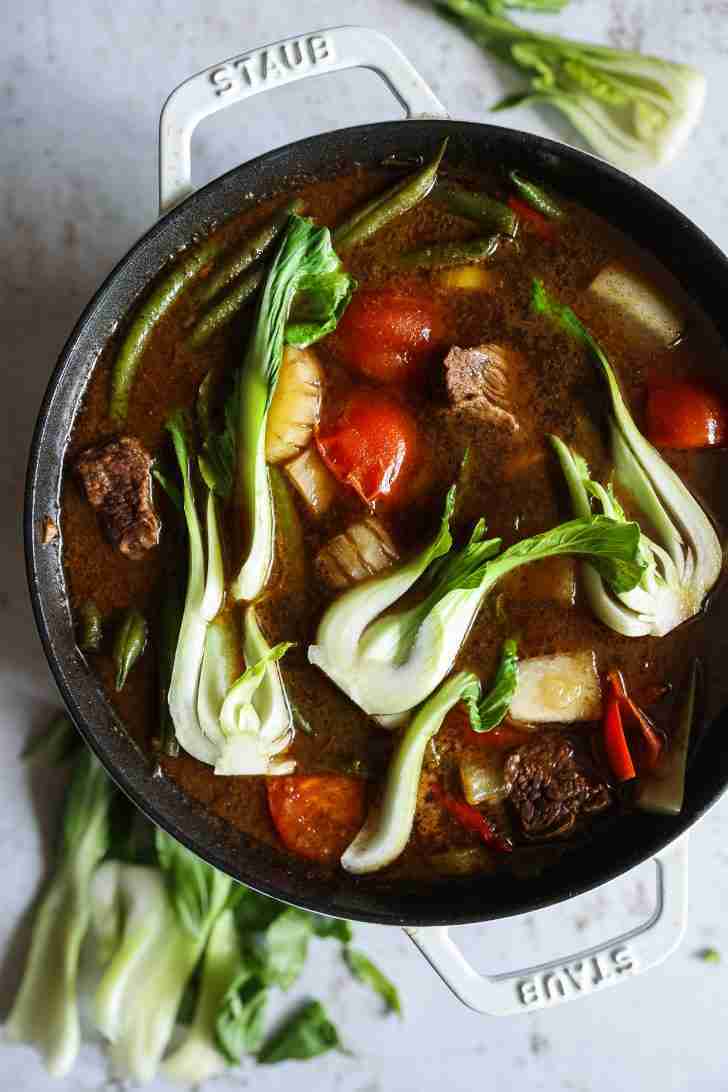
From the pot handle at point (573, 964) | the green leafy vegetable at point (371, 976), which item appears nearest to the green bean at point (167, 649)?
the pot handle at point (573, 964)

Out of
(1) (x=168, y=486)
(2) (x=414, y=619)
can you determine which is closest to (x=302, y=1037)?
(2) (x=414, y=619)

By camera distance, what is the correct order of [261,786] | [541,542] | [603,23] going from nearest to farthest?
[541,542]
[261,786]
[603,23]

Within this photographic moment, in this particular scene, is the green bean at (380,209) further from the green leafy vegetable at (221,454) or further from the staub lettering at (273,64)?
the green leafy vegetable at (221,454)

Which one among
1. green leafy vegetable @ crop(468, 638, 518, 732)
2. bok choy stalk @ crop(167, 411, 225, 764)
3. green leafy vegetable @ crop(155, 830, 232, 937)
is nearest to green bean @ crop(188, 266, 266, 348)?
bok choy stalk @ crop(167, 411, 225, 764)

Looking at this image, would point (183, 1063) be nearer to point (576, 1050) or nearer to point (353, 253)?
point (576, 1050)

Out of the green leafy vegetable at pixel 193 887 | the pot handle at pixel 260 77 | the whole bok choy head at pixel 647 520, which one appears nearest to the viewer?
the pot handle at pixel 260 77

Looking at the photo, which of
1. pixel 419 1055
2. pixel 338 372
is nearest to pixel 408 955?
pixel 419 1055

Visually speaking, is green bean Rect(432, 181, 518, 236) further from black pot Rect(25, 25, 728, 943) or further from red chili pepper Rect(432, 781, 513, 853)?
red chili pepper Rect(432, 781, 513, 853)
